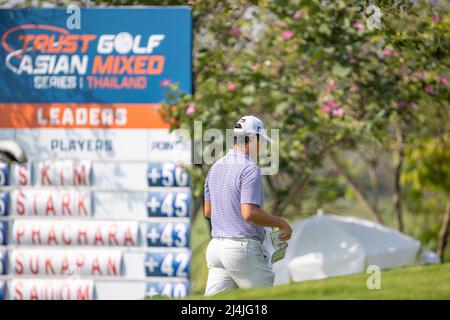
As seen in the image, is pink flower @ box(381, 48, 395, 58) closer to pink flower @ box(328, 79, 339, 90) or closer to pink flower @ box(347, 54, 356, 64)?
pink flower @ box(347, 54, 356, 64)

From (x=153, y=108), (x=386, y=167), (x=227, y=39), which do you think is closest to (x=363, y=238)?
(x=227, y=39)

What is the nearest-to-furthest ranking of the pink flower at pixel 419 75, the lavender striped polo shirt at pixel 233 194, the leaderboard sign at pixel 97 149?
the lavender striped polo shirt at pixel 233 194 → the leaderboard sign at pixel 97 149 → the pink flower at pixel 419 75

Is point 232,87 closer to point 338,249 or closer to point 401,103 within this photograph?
point 401,103

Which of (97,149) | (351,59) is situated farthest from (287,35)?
(97,149)

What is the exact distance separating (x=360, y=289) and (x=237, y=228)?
3.07ft

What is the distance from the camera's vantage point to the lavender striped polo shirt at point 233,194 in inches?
251

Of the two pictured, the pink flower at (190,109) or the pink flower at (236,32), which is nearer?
the pink flower at (190,109)

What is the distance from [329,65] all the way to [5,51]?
3898mm

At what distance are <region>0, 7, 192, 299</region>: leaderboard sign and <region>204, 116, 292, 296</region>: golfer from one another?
2700mm

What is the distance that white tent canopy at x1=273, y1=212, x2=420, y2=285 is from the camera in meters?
11.5

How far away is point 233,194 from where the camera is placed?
6477 mm

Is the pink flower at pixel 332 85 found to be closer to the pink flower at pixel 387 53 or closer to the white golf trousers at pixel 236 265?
the pink flower at pixel 387 53

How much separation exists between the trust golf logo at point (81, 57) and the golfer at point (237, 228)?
295cm

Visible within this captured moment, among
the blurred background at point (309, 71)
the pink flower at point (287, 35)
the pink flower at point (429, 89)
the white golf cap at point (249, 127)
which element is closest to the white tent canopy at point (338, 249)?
the blurred background at point (309, 71)
